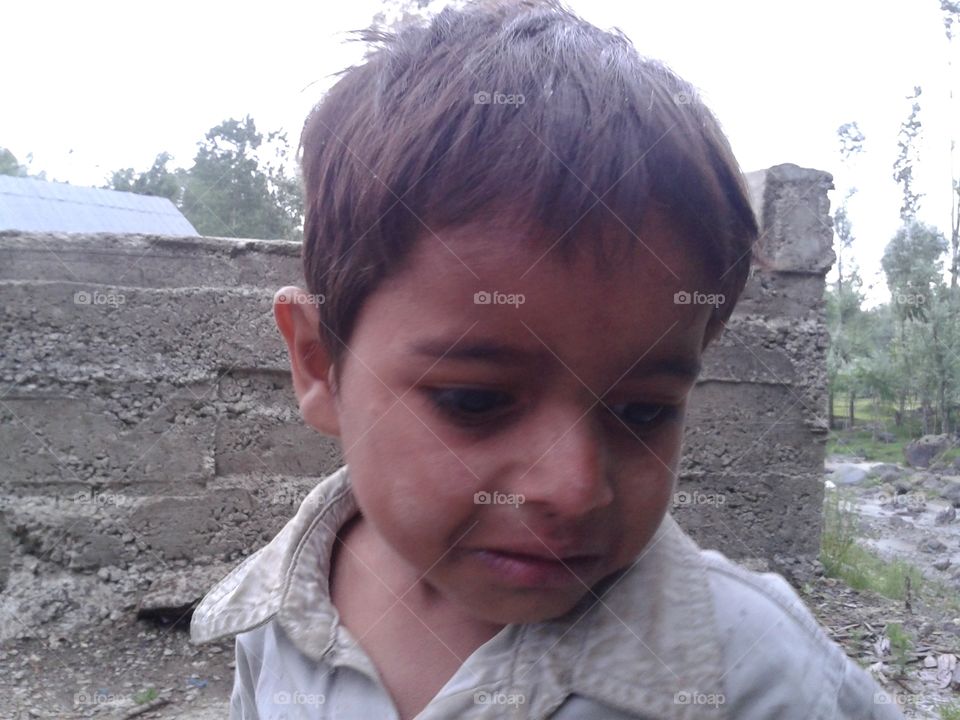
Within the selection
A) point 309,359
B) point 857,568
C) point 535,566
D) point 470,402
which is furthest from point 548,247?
point 857,568

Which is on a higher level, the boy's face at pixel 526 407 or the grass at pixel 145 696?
the boy's face at pixel 526 407

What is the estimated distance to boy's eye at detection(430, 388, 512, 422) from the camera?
83cm

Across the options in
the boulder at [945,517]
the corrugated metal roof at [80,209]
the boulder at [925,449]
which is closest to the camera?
the corrugated metal roof at [80,209]

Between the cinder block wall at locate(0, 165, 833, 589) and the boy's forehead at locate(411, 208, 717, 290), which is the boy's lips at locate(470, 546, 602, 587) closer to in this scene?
the boy's forehead at locate(411, 208, 717, 290)

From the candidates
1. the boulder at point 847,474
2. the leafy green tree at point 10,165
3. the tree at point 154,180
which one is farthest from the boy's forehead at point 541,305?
the boulder at point 847,474

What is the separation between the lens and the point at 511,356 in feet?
2.62

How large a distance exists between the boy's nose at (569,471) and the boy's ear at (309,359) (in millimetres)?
326

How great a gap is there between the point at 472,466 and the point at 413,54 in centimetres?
49

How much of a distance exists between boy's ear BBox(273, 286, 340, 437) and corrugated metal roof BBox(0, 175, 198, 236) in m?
2.63

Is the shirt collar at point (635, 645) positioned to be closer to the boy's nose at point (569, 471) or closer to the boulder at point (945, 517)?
the boy's nose at point (569, 471)

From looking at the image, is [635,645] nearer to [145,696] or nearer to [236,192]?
[145,696]

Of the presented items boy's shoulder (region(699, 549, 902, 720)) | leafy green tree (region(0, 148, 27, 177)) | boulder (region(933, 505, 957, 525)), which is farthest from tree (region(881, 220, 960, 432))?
boy's shoulder (region(699, 549, 902, 720))

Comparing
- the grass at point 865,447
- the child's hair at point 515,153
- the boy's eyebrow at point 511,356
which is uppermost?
the child's hair at point 515,153

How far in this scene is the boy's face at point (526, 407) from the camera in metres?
0.80
